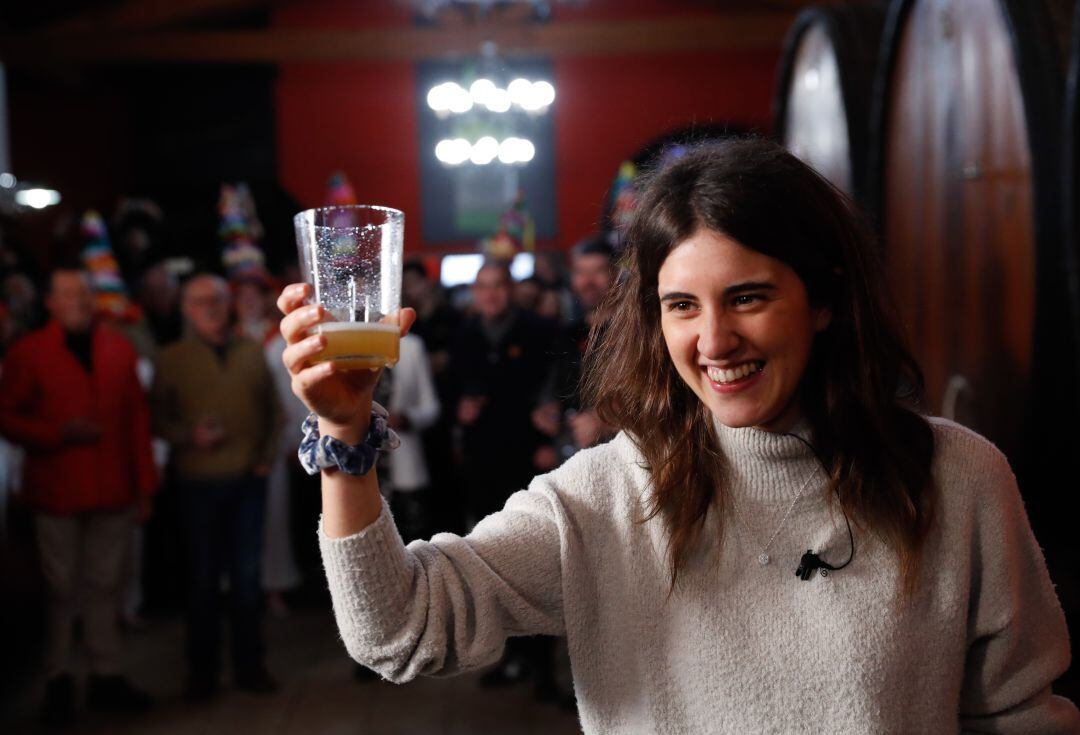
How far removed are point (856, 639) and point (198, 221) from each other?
9.89 m

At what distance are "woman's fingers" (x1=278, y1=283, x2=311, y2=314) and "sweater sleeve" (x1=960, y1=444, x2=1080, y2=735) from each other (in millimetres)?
816

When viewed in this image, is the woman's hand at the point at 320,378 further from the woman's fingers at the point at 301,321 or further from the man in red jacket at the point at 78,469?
the man in red jacket at the point at 78,469

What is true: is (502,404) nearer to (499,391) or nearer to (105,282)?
(499,391)

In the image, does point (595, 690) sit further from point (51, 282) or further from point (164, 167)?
point (164, 167)

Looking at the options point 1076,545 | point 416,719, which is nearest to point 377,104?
point 416,719

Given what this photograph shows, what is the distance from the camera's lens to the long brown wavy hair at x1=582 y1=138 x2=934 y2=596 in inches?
51.1

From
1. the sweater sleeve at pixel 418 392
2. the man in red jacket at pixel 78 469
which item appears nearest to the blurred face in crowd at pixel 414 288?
the sweater sleeve at pixel 418 392

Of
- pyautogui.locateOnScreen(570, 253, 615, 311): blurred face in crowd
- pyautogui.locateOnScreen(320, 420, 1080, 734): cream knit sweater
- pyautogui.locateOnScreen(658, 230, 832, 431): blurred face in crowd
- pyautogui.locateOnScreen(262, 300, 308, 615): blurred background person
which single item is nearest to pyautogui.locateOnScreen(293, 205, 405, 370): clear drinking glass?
pyautogui.locateOnScreen(320, 420, 1080, 734): cream knit sweater

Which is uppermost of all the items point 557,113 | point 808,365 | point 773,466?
point 557,113

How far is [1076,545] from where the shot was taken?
6.65ft

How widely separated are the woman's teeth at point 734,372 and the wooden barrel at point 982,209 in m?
0.46

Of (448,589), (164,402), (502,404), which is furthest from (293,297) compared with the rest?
(164,402)

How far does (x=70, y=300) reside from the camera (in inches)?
149

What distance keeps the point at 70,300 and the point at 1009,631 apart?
129 inches
